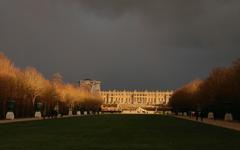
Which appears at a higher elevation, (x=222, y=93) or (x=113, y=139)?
(x=222, y=93)

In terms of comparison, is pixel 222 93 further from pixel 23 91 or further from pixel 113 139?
pixel 113 139

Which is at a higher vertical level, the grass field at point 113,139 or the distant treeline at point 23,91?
the distant treeline at point 23,91

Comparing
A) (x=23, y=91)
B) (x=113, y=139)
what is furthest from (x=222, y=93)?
(x=113, y=139)

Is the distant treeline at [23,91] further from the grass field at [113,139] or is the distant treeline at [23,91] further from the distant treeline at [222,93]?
the grass field at [113,139]

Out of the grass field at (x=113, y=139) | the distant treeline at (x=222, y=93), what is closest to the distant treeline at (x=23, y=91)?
the distant treeline at (x=222, y=93)

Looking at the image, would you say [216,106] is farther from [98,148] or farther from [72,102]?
[98,148]

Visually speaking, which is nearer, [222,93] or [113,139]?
[113,139]

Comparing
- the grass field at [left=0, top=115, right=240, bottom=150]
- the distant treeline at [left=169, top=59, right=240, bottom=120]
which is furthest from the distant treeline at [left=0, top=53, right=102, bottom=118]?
the grass field at [left=0, top=115, right=240, bottom=150]

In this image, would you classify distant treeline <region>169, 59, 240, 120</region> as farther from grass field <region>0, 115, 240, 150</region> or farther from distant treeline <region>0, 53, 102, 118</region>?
grass field <region>0, 115, 240, 150</region>

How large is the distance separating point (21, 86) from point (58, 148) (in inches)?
2724

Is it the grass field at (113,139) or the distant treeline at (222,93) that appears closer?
the grass field at (113,139)

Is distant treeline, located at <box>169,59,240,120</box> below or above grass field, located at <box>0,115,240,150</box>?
above

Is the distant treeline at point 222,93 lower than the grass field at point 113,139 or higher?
higher

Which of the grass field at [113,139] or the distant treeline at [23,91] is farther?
the distant treeline at [23,91]
